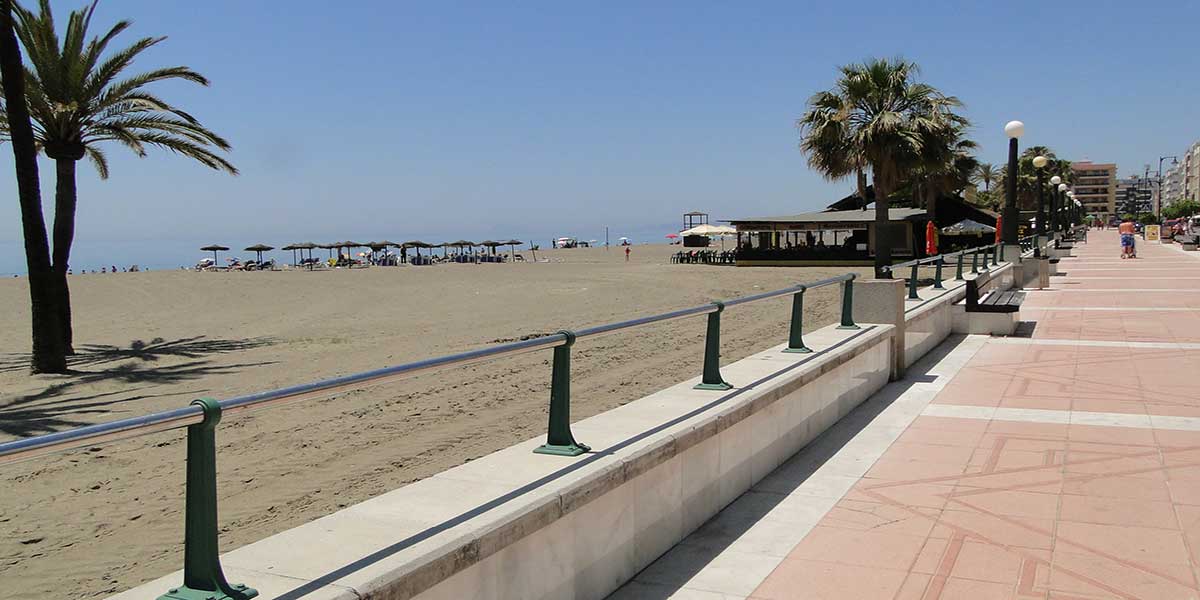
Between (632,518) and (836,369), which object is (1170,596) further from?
(836,369)

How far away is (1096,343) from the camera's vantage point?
12320 millimetres

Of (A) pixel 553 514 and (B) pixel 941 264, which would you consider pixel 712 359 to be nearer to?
(A) pixel 553 514

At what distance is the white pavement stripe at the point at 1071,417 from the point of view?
760 centimetres

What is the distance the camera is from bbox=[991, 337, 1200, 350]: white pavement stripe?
1183 centimetres

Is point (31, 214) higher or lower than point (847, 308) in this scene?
higher

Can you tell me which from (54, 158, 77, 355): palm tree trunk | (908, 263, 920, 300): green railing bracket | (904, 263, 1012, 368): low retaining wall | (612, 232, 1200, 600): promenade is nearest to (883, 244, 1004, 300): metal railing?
(908, 263, 920, 300): green railing bracket

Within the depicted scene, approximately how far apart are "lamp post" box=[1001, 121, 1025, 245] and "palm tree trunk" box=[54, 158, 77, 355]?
2055 cm

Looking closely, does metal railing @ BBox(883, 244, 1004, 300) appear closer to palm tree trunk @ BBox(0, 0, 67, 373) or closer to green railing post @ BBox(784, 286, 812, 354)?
green railing post @ BBox(784, 286, 812, 354)

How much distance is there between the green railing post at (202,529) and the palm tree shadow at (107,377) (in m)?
9.73

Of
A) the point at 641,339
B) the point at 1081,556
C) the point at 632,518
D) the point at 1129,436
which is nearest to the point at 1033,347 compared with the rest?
the point at 1129,436

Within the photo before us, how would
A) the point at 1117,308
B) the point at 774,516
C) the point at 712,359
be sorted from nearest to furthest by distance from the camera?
the point at 774,516
the point at 712,359
the point at 1117,308

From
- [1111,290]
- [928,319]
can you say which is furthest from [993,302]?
[1111,290]

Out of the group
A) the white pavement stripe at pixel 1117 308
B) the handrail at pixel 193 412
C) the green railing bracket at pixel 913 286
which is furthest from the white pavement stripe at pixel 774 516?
the white pavement stripe at pixel 1117 308

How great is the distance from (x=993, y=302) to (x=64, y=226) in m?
18.4
